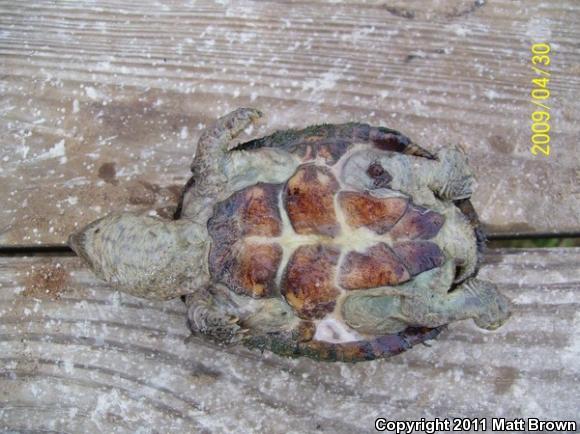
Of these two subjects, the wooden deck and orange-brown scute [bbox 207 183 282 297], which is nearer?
orange-brown scute [bbox 207 183 282 297]

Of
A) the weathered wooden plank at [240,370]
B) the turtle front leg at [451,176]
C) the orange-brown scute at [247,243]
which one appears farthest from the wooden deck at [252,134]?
the orange-brown scute at [247,243]

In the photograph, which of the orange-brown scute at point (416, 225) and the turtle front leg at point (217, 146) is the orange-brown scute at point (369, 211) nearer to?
the orange-brown scute at point (416, 225)

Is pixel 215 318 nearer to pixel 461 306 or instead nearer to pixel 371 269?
pixel 371 269

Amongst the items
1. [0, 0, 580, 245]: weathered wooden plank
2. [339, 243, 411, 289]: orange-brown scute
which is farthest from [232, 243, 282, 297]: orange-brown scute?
[0, 0, 580, 245]: weathered wooden plank

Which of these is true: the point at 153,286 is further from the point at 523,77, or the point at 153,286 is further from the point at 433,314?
the point at 523,77
